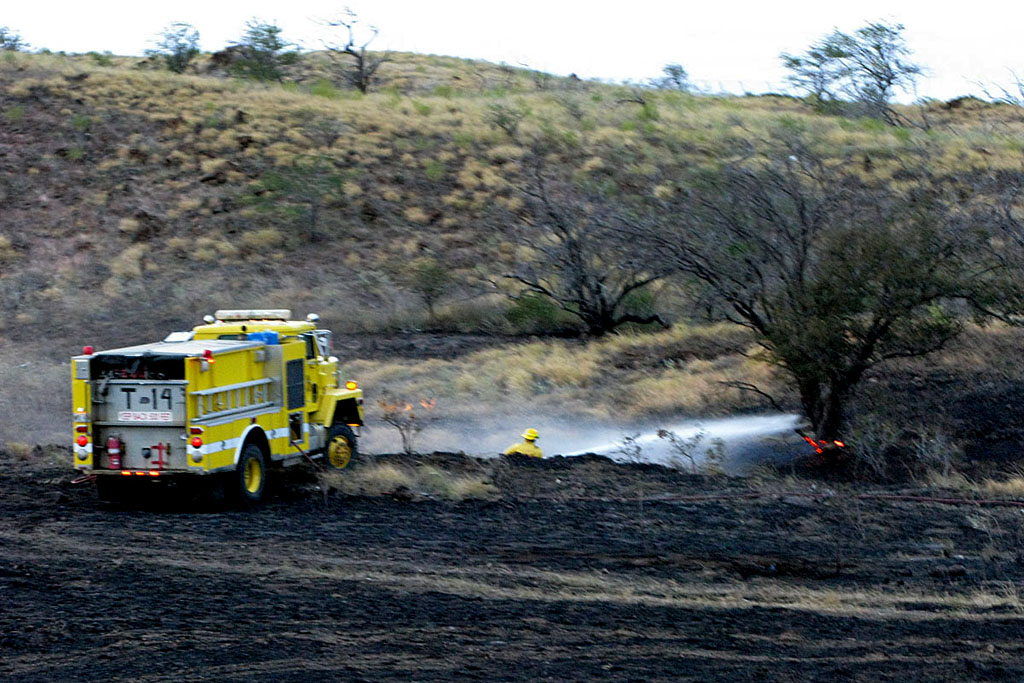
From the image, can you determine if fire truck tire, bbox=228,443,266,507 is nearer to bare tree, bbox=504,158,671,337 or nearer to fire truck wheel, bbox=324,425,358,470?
fire truck wheel, bbox=324,425,358,470

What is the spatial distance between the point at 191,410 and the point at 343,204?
30.2m

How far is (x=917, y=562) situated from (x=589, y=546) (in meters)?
3.15

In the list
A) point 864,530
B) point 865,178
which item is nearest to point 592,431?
point 864,530

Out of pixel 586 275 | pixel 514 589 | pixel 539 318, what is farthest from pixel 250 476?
pixel 539 318

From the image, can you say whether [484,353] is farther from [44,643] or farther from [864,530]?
[44,643]

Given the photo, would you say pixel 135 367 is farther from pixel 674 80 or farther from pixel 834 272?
pixel 674 80

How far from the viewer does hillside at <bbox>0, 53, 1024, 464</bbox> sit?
88.5 ft

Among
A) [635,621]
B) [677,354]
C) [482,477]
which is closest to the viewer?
[635,621]

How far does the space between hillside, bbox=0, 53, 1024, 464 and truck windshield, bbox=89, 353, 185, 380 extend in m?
9.77

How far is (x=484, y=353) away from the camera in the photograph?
94.9ft

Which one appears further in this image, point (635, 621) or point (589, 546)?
point (589, 546)

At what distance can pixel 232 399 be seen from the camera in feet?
43.4

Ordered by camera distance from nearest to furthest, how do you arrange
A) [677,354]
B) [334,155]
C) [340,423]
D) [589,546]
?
[589,546], [340,423], [677,354], [334,155]

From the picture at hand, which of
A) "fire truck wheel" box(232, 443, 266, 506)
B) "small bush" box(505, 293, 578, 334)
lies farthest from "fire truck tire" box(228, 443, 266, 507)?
"small bush" box(505, 293, 578, 334)
